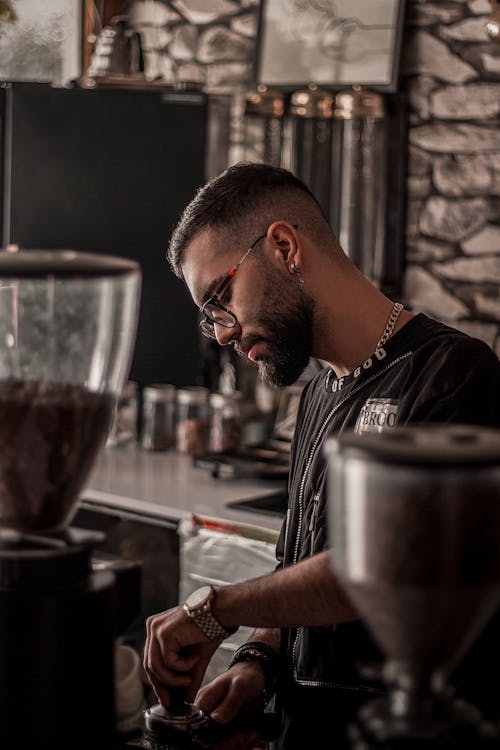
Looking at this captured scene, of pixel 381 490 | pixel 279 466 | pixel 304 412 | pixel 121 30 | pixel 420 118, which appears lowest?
pixel 279 466

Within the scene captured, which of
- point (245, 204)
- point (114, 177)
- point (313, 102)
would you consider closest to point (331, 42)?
point (313, 102)

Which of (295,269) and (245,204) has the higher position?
(245,204)

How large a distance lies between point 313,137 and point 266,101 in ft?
0.78

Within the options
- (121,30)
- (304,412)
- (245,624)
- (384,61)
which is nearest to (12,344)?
(245,624)

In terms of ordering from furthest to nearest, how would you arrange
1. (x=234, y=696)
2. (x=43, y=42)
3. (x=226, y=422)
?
Answer: 1. (x=43, y=42)
2. (x=226, y=422)
3. (x=234, y=696)

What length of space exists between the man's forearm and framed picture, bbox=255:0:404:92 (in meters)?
2.55

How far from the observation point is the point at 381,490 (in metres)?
0.84

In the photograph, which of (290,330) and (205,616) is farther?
(290,330)

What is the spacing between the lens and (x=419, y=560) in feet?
2.71

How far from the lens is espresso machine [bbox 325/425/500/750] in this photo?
0.83m

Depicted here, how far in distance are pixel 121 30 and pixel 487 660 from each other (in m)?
3.19

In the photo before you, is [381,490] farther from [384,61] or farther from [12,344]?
[384,61]

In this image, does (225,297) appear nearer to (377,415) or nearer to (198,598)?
(377,415)

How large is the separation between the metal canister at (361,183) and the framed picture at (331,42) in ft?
0.31
